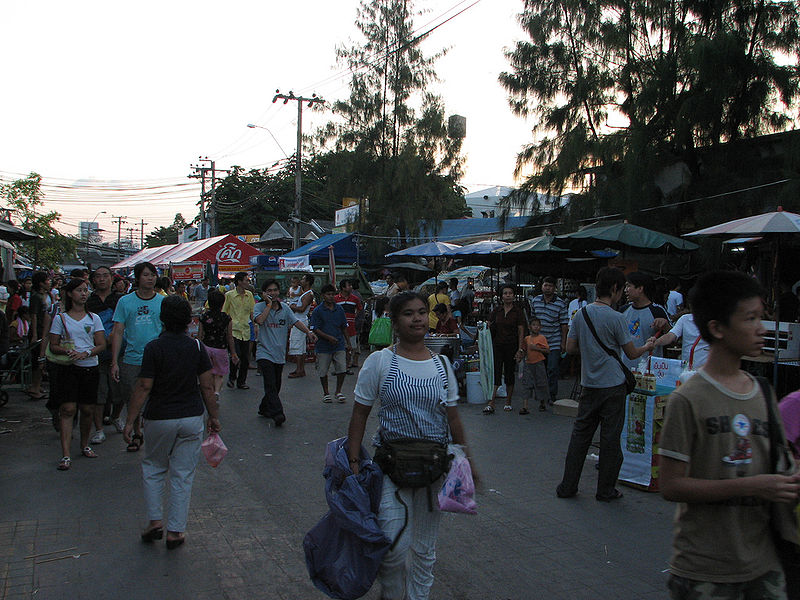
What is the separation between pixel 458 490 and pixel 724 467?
138 centimetres

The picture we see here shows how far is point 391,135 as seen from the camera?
35.6 meters

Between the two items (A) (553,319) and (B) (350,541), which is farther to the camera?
(A) (553,319)

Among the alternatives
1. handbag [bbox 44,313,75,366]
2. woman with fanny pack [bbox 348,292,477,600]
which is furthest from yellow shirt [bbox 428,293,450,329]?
woman with fanny pack [bbox 348,292,477,600]

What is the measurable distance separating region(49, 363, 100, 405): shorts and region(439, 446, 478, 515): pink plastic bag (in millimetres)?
4755

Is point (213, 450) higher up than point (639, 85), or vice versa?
point (639, 85)

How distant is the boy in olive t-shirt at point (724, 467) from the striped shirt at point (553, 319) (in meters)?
7.78

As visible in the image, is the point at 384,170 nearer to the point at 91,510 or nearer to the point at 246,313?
the point at 246,313

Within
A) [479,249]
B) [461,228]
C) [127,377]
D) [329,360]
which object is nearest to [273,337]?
[329,360]

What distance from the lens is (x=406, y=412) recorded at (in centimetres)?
350

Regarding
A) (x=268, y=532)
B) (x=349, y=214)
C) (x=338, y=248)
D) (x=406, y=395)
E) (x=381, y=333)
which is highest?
(x=349, y=214)

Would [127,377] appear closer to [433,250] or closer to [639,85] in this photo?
[433,250]

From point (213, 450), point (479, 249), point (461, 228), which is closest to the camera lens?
point (213, 450)

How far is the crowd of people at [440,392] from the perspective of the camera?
7.56 ft

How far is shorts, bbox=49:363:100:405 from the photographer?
673 centimetres
